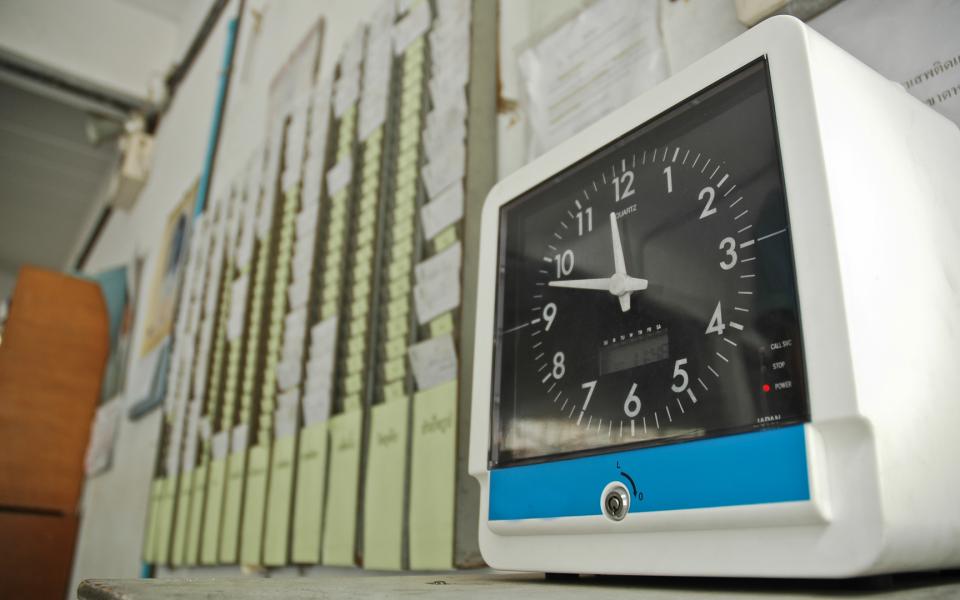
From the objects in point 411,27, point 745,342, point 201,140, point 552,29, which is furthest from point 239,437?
point 201,140

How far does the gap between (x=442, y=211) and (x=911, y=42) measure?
588mm

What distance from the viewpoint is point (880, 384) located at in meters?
0.35

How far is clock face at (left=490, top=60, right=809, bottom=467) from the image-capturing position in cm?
41

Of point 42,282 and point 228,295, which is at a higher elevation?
point 42,282

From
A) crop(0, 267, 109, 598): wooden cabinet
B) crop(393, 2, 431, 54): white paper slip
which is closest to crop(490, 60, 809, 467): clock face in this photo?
crop(393, 2, 431, 54): white paper slip

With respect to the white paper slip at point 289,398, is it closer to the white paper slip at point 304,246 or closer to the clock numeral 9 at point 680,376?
the white paper slip at point 304,246

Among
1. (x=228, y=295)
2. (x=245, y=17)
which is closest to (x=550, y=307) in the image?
(x=228, y=295)

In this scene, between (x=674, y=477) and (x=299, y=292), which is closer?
(x=674, y=477)

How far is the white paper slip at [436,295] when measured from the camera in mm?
911

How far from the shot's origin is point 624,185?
54 centimetres

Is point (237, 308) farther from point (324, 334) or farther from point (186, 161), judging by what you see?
point (186, 161)

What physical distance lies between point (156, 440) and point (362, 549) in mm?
1372

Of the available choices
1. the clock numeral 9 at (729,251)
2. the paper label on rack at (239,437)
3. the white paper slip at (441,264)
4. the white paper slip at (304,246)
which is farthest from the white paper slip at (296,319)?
the clock numeral 9 at (729,251)

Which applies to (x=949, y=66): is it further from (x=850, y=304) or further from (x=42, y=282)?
(x=42, y=282)
